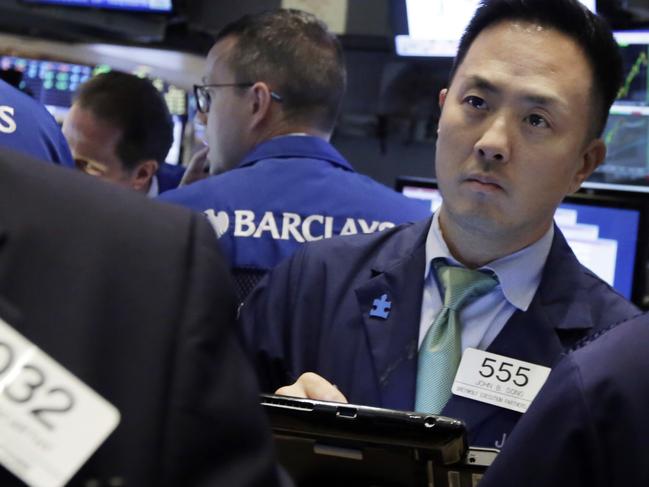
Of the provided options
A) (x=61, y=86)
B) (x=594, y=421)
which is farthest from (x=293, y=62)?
(x=61, y=86)

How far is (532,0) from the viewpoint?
5.96ft

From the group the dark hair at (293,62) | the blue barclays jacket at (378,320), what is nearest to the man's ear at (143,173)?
the dark hair at (293,62)

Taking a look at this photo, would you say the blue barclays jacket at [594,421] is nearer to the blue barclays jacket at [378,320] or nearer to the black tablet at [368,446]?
the black tablet at [368,446]

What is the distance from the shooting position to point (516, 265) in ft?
5.70

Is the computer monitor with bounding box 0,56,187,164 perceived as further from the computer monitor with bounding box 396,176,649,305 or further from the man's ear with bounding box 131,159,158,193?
the computer monitor with bounding box 396,176,649,305

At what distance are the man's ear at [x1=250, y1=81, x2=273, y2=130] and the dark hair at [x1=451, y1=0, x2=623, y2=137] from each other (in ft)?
3.28

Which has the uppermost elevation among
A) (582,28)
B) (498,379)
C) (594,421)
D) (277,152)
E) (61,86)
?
(582,28)

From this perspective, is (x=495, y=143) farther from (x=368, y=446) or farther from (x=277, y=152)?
(x=277, y=152)

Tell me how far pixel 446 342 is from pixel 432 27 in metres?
2.27

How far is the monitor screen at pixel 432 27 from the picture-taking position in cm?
360

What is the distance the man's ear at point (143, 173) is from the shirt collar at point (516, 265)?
5.84 feet

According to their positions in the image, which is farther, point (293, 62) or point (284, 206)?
point (293, 62)

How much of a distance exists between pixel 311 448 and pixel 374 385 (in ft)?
1.02

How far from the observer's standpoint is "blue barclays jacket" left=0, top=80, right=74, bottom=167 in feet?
6.45
